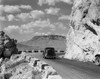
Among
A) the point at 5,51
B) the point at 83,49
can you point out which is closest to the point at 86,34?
the point at 83,49

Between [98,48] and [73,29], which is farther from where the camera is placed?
[73,29]

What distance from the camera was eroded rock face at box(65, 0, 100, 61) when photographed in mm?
34100

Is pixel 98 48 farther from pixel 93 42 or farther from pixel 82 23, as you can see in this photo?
pixel 82 23

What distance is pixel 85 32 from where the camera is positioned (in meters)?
38.7

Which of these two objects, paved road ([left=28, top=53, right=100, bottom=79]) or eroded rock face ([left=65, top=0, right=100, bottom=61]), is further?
eroded rock face ([left=65, top=0, right=100, bottom=61])

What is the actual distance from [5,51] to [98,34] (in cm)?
2196

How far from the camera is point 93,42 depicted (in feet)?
112

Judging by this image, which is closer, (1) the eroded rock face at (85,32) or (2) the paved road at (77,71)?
(2) the paved road at (77,71)

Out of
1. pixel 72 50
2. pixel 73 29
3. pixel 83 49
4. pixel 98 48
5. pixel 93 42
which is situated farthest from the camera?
pixel 73 29

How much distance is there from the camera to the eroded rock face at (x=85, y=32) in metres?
34.1

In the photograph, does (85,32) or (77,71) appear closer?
(77,71)

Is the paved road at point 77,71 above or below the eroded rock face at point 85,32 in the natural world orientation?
below

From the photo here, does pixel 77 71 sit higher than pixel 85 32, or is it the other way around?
pixel 85 32

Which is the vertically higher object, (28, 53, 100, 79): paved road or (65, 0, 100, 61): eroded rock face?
(65, 0, 100, 61): eroded rock face
